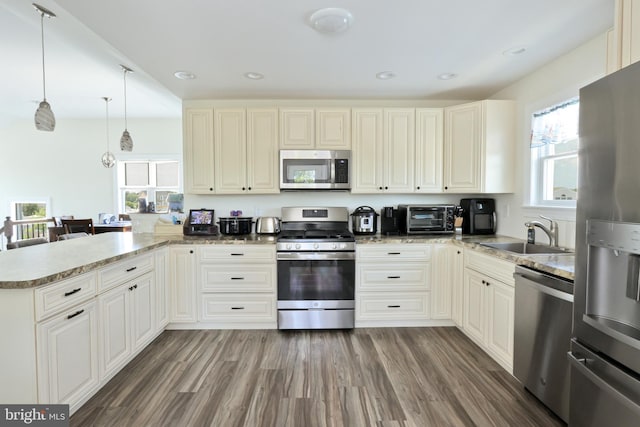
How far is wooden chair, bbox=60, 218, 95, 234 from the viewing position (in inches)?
195

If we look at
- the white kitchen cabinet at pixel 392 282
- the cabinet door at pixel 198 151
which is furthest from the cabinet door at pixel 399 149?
the cabinet door at pixel 198 151

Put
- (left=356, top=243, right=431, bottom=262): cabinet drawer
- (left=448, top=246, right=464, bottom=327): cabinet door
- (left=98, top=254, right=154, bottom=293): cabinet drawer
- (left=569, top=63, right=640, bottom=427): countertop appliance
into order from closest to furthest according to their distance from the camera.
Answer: (left=569, top=63, right=640, bottom=427): countertop appliance < (left=98, top=254, right=154, bottom=293): cabinet drawer < (left=448, top=246, right=464, bottom=327): cabinet door < (left=356, top=243, right=431, bottom=262): cabinet drawer

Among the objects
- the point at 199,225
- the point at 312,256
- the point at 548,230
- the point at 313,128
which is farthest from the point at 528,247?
the point at 199,225

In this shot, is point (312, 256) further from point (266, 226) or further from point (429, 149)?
point (429, 149)

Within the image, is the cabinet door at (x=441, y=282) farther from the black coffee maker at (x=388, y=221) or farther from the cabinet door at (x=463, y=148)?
the cabinet door at (x=463, y=148)

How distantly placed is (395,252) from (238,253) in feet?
5.07

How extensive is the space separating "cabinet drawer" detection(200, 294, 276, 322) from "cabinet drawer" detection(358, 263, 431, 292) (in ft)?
3.05

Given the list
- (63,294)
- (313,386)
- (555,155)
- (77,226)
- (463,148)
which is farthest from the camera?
(77,226)

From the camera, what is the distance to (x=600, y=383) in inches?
52.2

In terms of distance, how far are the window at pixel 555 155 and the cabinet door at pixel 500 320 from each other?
0.91 meters

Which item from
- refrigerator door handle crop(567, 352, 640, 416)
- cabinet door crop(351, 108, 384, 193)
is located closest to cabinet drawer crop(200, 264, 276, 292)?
cabinet door crop(351, 108, 384, 193)

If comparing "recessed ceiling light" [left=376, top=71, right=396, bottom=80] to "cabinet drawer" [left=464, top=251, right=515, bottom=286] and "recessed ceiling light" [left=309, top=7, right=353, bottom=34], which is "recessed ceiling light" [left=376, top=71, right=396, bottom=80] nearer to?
"recessed ceiling light" [left=309, top=7, right=353, bottom=34]

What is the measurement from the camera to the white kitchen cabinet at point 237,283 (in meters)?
3.00

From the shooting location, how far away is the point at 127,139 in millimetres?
4188
